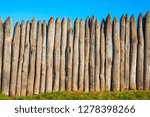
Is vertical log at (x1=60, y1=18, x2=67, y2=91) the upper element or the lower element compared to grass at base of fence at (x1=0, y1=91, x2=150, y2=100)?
upper

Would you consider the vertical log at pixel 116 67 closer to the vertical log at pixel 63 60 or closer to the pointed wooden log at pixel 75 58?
the pointed wooden log at pixel 75 58

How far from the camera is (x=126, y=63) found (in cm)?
1527

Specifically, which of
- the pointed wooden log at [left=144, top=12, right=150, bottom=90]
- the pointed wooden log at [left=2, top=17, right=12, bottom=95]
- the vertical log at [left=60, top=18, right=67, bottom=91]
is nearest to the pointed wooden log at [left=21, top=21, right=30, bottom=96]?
the pointed wooden log at [left=2, top=17, right=12, bottom=95]

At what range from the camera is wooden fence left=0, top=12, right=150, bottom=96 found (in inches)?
594

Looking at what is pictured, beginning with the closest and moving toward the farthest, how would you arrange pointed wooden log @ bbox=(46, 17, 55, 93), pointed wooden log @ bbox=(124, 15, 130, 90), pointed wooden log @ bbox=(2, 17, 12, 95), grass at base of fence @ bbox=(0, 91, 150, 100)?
grass at base of fence @ bbox=(0, 91, 150, 100) < pointed wooden log @ bbox=(46, 17, 55, 93) < pointed wooden log @ bbox=(2, 17, 12, 95) < pointed wooden log @ bbox=(124, 15, 130, 90)

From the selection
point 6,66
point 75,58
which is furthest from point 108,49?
point 6,66

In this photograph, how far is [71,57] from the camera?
15.1m

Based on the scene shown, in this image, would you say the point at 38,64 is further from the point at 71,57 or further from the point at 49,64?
the point at 71,57

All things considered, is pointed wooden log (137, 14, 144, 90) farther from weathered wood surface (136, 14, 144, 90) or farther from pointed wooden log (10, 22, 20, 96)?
pointed wooden log (10, 22, 20, 96)

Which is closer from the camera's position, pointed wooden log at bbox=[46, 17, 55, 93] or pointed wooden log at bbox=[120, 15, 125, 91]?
pointed wooden log at bbox=[46, 17, 55, 93]

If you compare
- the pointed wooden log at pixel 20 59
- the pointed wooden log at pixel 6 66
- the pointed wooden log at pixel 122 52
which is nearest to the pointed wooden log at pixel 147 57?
the pointed wooden log at pixel 122 52

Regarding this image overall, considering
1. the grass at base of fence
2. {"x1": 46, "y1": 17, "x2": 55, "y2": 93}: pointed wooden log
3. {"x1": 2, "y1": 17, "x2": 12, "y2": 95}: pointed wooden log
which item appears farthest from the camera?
{"x1": 2, "y1": 17, "x2": 12, "y2": 95}: pointed wooden log

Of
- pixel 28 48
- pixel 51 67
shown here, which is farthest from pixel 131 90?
pixel 28 48

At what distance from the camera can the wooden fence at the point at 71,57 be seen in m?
15.1
